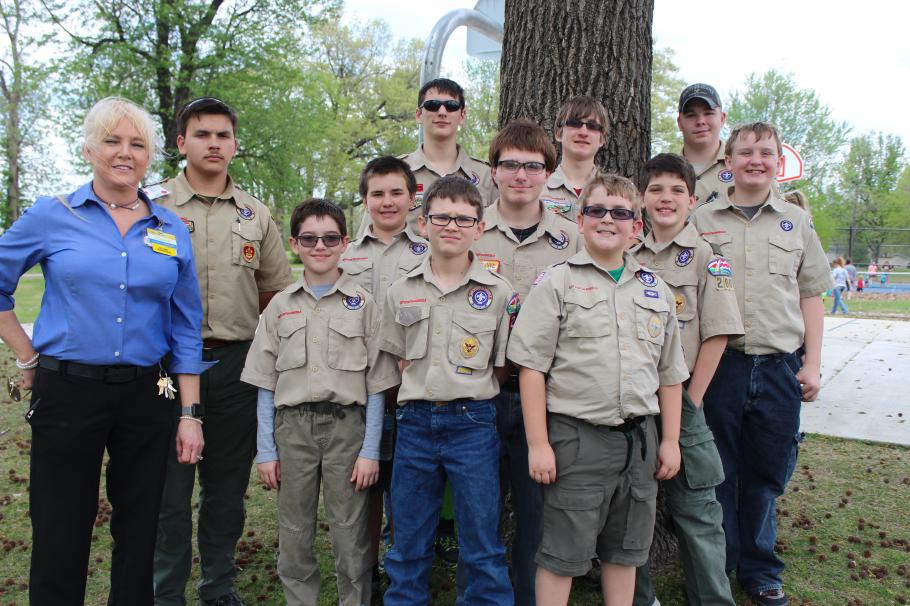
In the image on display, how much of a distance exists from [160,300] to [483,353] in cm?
127

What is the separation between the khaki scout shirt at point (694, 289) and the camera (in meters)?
3.04

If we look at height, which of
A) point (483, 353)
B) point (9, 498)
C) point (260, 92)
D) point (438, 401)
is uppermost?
point (260, 92)

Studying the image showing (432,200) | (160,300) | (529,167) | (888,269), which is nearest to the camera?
(160,300)

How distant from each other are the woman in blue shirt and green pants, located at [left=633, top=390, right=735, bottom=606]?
7.12 ft

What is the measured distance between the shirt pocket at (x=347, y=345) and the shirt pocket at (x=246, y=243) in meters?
0.56

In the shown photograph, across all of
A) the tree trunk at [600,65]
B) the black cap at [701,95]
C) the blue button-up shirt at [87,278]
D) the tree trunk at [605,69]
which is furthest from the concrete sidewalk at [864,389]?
the blue button-up shirt at [87,278]

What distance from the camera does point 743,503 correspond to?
349 cm

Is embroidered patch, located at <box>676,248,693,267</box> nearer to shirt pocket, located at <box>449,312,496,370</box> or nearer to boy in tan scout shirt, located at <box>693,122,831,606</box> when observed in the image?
boy in tan scout shirt, located at <box>693,122,831,606</box>

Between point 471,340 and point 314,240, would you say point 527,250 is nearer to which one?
point 471,340

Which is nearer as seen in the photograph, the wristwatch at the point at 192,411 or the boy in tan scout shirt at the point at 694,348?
the wristwatch at the point at 192,411

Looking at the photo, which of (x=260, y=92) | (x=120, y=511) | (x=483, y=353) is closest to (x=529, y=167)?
(x=483, y=353)

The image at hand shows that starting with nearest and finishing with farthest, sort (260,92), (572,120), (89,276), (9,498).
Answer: (89,276) < (572,120) < (9,498) < (260,92)

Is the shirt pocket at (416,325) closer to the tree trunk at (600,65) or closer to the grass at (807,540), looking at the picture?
the grass at (807,540)

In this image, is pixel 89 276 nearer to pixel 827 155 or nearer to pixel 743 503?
pixel 743 503
